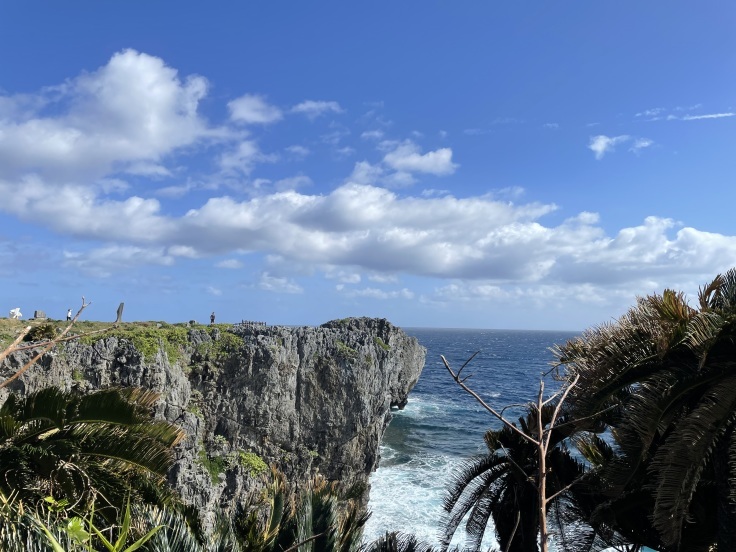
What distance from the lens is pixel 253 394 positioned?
27.9 m

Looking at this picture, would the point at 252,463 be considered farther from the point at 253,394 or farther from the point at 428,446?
the point at 428,446

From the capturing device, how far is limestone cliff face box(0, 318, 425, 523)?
22.3 meters

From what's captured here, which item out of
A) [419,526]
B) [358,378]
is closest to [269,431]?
[358,378]

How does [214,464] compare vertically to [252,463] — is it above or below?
above

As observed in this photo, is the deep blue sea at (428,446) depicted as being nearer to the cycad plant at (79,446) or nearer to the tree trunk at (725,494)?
the tree trunk at (725,494)

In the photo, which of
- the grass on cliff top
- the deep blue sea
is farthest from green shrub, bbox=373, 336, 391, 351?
the grass on cliff top

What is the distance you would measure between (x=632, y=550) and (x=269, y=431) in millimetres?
21688

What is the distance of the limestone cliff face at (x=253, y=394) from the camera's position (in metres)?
22.3

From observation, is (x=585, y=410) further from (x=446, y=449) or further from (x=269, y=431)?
(x=446, y=449)

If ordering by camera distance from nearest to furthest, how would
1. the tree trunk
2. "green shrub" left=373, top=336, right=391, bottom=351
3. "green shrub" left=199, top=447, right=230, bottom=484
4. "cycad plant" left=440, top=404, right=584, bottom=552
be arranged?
the tree trunk
"cycad plant" left=440, top=404, right=584, bottom=552
"green shrub" left=199, top=447, right=230, bottom=484
"green shrub" left=373, top=336, right=391, bottom=351

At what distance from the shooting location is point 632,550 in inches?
348

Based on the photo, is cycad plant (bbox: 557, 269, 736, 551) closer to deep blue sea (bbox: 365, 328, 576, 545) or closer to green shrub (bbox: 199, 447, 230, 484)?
deep blue sea (bbox: 365, 328, 576, 545)

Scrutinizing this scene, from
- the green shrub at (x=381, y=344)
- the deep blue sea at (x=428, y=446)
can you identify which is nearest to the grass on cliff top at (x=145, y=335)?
the green shrub at (x=381, y=344)

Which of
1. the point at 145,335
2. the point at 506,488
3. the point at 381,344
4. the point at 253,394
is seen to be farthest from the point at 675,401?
the point at 381,344
